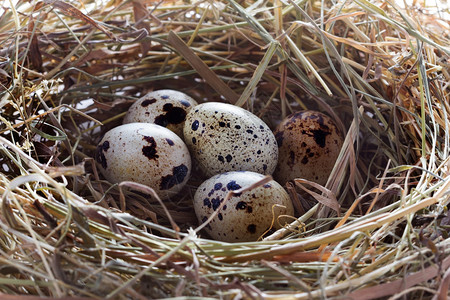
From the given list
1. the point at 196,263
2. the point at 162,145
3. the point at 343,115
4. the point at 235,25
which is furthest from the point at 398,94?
the point at 196,263

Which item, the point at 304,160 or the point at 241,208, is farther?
the point at 304,160

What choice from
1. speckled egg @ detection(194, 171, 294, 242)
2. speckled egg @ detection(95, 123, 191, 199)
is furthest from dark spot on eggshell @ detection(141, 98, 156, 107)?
speckled egg @ detection(194, 171, 294, 242)

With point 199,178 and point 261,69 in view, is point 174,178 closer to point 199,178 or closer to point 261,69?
point 199,178

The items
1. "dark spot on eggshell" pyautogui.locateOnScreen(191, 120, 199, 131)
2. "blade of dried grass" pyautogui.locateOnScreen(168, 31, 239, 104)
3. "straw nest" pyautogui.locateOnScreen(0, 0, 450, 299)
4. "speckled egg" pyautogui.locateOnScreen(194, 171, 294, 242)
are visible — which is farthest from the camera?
"blade of dried grass" pyautogui.locateOnScreen(168, 31, 239, 104)

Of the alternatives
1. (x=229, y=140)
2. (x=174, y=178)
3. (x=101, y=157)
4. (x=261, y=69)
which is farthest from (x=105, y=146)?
(x=261, y=69)

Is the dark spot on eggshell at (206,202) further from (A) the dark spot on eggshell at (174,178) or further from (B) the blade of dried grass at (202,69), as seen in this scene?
(B) the blade of dried grass at (202,69)

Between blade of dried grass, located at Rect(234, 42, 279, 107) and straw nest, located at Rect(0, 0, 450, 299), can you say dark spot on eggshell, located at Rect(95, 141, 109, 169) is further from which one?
blade of dried grass, located at Rect(234, 42, 279, 107)

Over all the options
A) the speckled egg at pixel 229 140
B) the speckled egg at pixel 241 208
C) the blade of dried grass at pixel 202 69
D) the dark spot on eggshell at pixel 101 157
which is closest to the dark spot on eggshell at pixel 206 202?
the speckled egg at pixel 241 208
